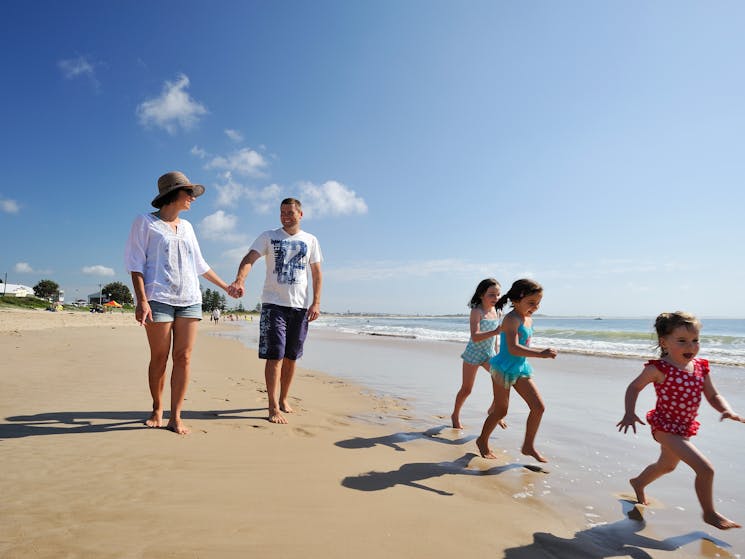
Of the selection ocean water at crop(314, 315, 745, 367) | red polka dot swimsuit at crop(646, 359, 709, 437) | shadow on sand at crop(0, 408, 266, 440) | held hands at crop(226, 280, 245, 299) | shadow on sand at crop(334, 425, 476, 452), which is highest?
held hands at crop(226, 280, 245, 299)

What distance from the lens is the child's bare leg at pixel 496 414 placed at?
338cm

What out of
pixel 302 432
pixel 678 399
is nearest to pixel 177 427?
pixel 302 432

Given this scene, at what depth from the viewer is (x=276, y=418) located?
4.05 metres

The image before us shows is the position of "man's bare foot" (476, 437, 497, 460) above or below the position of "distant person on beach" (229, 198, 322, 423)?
below

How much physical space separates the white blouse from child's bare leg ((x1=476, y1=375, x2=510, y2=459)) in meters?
2.72

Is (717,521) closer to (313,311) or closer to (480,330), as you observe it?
(480,330)

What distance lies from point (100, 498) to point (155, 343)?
1.49 meters

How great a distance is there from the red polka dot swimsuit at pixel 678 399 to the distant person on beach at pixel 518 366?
81cm

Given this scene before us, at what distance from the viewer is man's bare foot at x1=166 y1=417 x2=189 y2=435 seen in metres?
3.39

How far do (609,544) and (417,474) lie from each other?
120 centimetres

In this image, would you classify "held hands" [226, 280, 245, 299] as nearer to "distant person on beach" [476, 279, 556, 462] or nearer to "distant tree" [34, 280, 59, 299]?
"distant person on beach" [476, 279, 556, 462]

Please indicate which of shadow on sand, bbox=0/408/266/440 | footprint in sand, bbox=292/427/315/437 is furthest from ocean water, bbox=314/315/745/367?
shadow on sand, bbox=0/408/266/440

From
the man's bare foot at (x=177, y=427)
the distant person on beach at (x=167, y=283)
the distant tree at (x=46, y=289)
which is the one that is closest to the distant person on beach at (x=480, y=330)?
the man's bare foot at (x=177, y=427)

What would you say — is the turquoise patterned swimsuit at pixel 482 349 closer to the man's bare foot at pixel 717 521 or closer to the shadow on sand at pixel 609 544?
the shadow on sand at pixel 609 544
